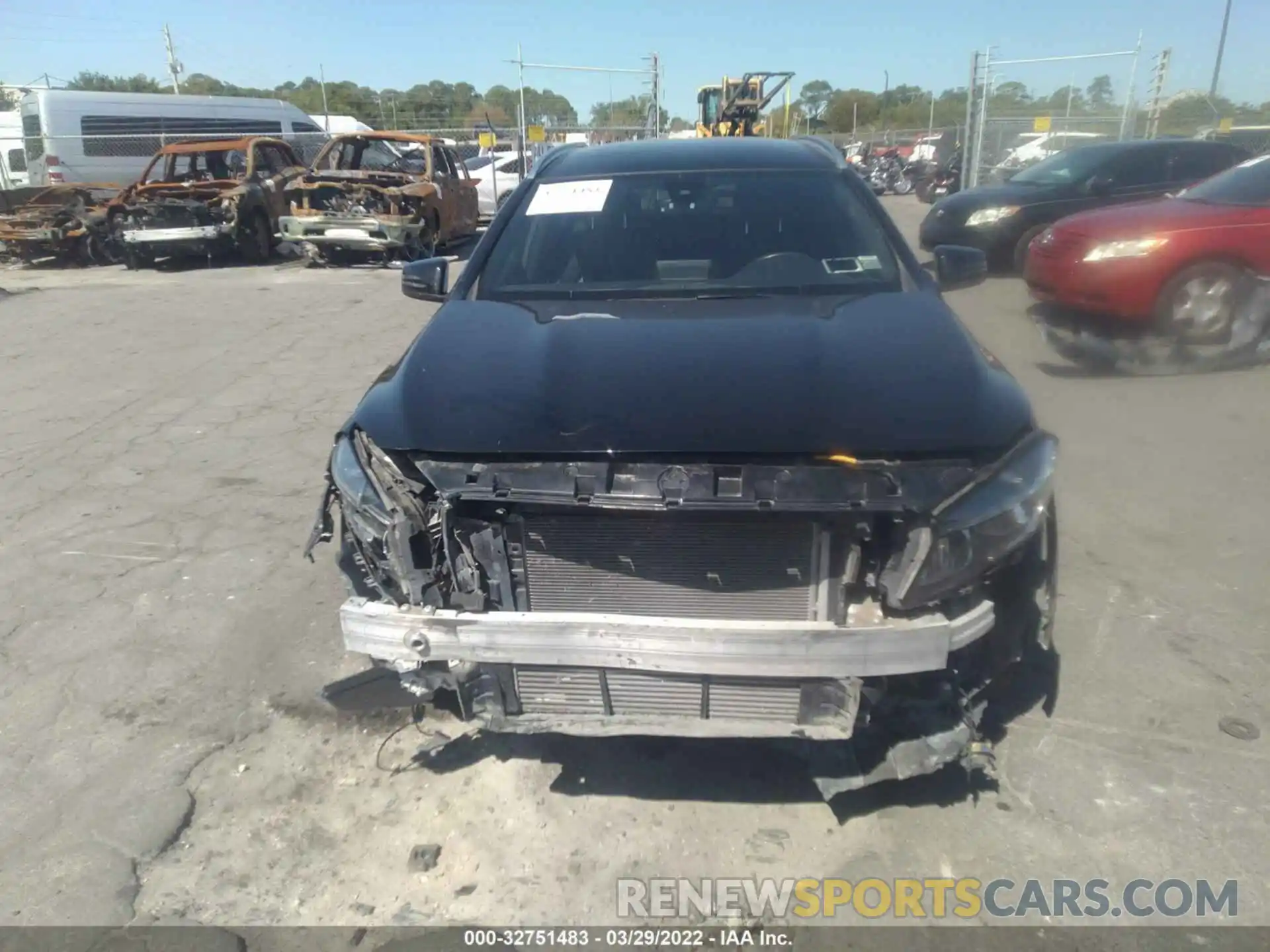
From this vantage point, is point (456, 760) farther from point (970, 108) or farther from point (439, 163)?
point (970, 108)

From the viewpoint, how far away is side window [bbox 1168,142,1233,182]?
428 inches

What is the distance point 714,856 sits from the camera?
262 centimetres

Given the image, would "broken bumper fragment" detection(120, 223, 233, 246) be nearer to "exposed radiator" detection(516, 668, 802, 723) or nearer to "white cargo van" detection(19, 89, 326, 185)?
"white cargo van" detection(19, 89, 326, 185)

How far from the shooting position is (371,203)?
13.9 metres

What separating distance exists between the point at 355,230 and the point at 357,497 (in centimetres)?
1215

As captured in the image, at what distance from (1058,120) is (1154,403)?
13890mm

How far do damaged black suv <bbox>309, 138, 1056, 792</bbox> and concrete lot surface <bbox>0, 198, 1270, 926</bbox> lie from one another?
37cm

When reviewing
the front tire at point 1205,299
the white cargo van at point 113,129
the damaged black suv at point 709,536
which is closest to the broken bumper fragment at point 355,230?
the white cargo van at point 113,129

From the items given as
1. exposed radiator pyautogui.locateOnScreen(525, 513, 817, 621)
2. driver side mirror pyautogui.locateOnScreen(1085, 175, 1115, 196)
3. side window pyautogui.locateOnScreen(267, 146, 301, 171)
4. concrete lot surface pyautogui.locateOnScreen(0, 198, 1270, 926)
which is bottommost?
concrete lot surface pyautogui.locateOnScreen(0, 198, 1270, 926)

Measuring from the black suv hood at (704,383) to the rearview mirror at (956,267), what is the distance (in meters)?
0.79

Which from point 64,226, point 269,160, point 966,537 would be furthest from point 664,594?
point 64,226

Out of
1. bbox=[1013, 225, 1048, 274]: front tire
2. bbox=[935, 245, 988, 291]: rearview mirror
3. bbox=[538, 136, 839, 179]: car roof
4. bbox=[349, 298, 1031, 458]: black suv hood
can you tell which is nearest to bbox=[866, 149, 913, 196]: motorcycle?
bbox=[1013, 225, 1048, 274]: front tire

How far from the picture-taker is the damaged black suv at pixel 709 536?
7.51ft

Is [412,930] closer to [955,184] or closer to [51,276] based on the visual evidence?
[51,276]
